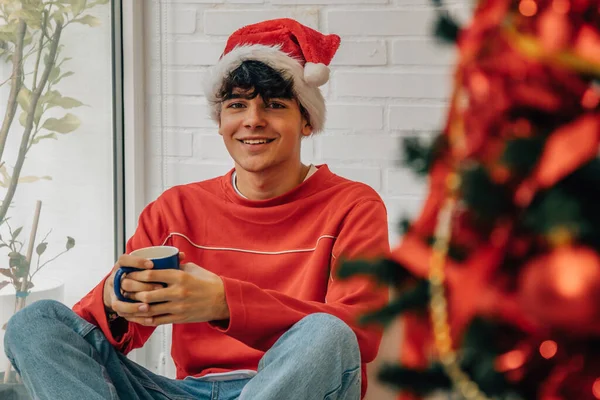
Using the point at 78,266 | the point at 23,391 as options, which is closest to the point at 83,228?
the point at 78,266

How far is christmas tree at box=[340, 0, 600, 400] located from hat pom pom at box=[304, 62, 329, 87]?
1.41 meters

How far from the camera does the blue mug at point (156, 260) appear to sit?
4.49 ft

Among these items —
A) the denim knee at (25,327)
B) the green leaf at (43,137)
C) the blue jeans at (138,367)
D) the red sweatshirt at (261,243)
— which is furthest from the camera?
the green leaf at (43,137)

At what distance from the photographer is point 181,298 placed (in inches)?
54.2

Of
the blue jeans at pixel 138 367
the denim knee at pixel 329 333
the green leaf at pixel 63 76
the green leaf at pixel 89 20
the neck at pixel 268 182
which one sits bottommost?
the blue jeans at pixel 138 367

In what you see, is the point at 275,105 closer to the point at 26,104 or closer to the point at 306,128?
the point at 306,128

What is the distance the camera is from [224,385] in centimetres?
165

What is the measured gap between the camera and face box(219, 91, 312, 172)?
178cm

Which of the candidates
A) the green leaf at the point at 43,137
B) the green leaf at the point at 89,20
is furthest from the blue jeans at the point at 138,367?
the green leaf at the point at 89,20

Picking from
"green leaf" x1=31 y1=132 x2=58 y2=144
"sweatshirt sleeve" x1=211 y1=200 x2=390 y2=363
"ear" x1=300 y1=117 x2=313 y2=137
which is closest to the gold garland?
"sweatshirt sleeve" x1=211 y1=200 x2=390 y2=363

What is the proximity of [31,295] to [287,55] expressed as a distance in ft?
2.75

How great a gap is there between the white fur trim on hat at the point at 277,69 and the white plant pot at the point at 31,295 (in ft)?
1.99

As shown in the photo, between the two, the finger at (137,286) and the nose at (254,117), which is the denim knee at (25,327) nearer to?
the finger at (137,286)

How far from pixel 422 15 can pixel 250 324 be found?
1.13m
